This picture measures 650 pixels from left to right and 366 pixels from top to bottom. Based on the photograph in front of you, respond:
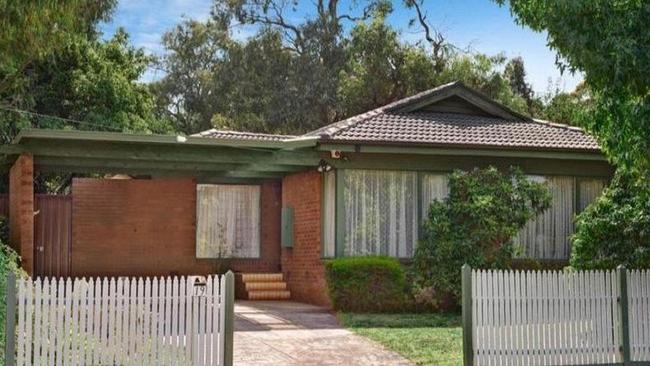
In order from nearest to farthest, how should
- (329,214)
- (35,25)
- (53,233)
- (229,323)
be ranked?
(229,323)
(35,25)
(329,214)
(53,233)

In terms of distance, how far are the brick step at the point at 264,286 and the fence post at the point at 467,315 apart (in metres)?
9.96

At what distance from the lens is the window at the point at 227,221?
21.7 meters

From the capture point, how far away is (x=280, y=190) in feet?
72.0

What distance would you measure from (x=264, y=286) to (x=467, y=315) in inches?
399

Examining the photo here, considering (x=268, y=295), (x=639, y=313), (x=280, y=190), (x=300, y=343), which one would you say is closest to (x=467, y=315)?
(x=639, y=313)

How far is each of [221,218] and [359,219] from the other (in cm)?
544

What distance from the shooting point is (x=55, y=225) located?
793 inches

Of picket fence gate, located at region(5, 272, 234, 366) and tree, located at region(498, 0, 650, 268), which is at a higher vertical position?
tree, located at region(498, 0, 650, 268)

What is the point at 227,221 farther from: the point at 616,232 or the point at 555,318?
the point at 555,318

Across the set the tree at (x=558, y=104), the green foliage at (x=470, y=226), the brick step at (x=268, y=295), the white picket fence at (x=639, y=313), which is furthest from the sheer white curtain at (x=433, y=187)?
the tree at (x=558, y=104)

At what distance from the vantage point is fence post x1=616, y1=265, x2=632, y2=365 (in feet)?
36.3

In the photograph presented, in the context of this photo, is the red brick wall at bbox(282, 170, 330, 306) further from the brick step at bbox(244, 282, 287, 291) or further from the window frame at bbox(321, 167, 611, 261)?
the window frame at bbox(321, 167, 611, 261)

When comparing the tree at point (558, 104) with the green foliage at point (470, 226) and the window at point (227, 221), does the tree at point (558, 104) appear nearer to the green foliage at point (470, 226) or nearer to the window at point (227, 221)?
the window at point (227, 221)

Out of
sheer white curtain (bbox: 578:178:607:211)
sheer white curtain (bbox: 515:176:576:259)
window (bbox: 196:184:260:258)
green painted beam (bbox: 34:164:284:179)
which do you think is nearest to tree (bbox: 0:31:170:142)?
green painted beam (bbox: 34:164:284:179)
